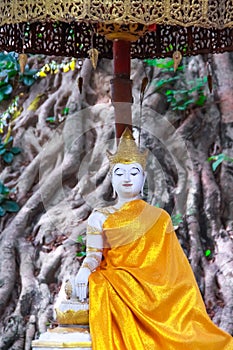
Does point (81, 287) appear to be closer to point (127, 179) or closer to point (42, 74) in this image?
point (127, 179)

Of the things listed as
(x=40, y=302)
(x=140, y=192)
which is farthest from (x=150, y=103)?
(x=140, y=192)

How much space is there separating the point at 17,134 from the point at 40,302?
1966mm

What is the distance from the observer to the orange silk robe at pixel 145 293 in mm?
5836

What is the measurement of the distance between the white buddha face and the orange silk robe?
0.07m

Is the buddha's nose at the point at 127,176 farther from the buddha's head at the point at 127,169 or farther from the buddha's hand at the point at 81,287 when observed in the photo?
the buddha's hand at the point at 81,287

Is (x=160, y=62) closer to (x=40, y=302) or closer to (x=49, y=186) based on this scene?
(x=49, y=186)

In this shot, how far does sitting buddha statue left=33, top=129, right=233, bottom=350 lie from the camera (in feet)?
19.2

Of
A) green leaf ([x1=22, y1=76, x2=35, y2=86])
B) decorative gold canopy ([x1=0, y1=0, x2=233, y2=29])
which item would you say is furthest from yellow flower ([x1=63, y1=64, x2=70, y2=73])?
decorative gold canopy ([x1=0, y1=0, x2=233, y2=29])

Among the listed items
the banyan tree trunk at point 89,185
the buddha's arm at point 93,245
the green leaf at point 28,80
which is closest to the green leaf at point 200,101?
the banyan tree trunk at point 89,185

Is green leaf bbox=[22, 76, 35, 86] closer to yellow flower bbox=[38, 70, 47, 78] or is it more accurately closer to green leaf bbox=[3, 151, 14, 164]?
yellow flower bbox=[38, 70, 47, 78]

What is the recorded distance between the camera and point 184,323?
5.99m

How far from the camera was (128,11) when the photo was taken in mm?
5797

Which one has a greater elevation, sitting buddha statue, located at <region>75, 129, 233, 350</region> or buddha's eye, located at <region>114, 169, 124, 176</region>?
buddha's eye, located at <region>114, 169, 124, 176</region>

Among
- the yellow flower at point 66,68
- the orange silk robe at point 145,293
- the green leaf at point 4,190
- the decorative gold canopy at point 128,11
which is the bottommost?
the orange silk robe at point 145,293
